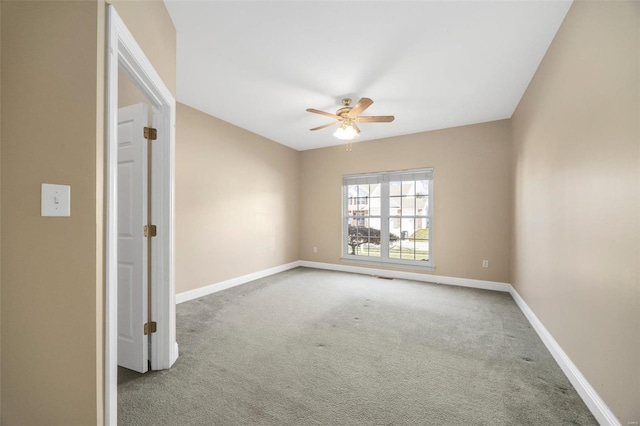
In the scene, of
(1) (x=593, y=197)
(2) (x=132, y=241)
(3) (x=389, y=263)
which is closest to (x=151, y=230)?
(2) (x=132, y=241)

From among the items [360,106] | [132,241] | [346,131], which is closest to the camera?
[132,241]

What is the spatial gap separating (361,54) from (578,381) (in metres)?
3.07

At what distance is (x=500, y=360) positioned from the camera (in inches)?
86.8

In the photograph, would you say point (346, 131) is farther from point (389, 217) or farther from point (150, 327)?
point (150, 327)

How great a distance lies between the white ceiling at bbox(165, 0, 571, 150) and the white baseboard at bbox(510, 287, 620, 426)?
2631mm

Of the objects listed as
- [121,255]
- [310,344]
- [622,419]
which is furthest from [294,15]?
[622,419]

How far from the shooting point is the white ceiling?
78.1 inches

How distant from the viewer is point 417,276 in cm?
489
